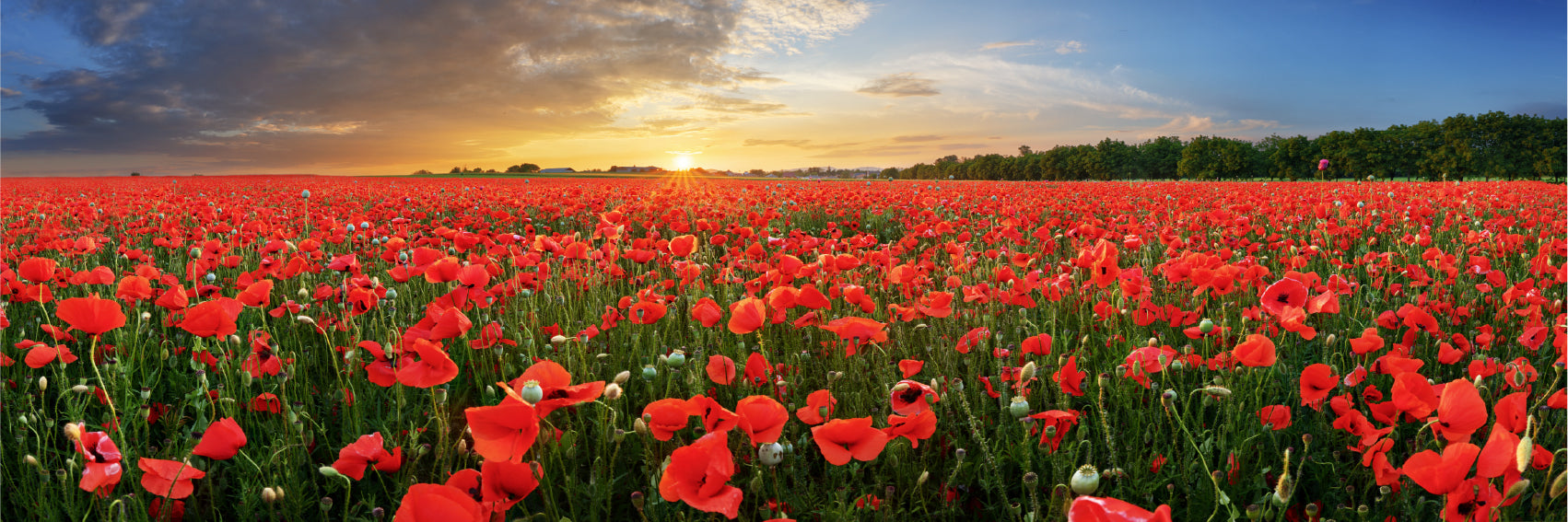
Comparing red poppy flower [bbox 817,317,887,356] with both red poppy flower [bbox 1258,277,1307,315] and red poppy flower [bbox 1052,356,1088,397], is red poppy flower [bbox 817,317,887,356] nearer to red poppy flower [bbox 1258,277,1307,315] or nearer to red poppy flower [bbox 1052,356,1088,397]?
red poppy flower [bbox 1052,356,1088,397]

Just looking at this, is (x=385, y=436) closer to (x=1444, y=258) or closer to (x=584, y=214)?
(x=1444, y=258)

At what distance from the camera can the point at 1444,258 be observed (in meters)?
3.53

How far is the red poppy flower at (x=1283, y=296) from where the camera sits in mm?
2135

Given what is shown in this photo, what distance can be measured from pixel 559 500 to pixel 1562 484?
2.21 meters

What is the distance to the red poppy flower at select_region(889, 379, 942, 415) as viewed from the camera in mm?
1655

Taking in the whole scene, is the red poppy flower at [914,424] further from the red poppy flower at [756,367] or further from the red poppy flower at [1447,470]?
the red poppy flower at [1447,470]

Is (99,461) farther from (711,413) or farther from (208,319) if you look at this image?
(711,413)

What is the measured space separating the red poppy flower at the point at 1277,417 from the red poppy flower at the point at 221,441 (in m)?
2.59

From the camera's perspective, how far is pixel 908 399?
172cm

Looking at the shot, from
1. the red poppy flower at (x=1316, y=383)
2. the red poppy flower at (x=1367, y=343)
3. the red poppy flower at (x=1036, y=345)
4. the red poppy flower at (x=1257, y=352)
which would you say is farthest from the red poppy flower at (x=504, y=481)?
the red poppy flower at (x=1367, y=343)

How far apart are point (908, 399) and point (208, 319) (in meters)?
1.98

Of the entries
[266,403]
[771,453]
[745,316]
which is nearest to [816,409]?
[771,453]

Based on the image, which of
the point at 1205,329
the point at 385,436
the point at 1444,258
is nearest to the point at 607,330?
the point at 385,436

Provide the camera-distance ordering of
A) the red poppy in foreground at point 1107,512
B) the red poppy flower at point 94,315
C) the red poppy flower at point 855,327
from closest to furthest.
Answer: the red poppy in foreground at point 1107,512
the red poppy flower at point 94,315
the red poppy flower at point 855,327
